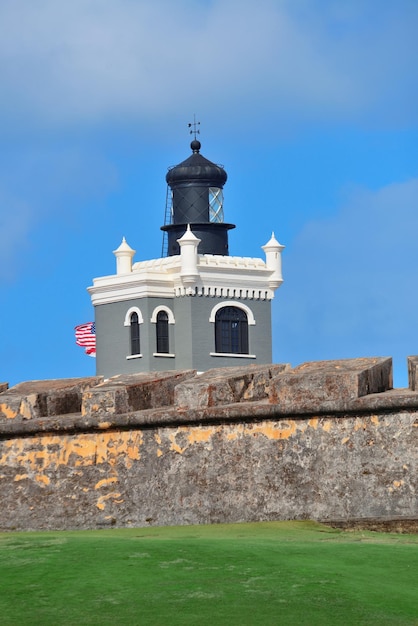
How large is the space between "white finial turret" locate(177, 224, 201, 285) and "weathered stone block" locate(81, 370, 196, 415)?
162 ft

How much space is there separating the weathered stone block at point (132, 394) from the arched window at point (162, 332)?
165ft

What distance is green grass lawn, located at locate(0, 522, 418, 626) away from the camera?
9.03m

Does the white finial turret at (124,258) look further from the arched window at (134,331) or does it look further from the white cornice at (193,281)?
the arched window at (134,331)

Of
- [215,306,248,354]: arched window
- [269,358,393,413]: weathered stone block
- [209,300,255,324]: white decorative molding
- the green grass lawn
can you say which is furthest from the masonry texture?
[215,306,248,354]: arched window

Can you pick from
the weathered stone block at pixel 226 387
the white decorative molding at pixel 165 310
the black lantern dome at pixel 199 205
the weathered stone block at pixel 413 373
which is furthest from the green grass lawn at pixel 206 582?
the black lantern dome at pixel 199 205

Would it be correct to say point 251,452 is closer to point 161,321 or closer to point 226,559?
point 226,559

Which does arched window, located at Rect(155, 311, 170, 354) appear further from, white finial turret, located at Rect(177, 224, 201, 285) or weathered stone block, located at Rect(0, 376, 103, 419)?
weathered stone block, located at Rect(0, 376, 103, 419)

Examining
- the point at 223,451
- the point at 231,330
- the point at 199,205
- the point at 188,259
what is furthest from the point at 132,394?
the point at 199,205

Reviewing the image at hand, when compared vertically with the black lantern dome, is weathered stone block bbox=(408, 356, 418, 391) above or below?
below

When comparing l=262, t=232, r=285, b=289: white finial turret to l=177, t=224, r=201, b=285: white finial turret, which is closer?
l=177, t=224, r=201, b=285: white finial turret

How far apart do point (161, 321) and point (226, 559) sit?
57444 mm

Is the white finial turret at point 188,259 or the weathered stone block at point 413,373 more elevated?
the white finial turret at point 188,259

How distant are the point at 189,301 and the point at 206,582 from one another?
5706cm

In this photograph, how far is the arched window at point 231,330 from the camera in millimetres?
68625
